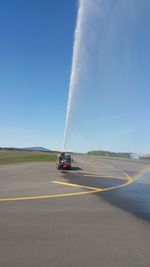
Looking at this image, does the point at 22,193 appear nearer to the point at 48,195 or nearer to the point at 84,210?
the point at 48,195

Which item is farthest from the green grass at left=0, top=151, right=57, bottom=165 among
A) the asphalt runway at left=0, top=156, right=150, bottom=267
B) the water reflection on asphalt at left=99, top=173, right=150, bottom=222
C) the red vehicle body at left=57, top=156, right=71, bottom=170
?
the asphalt runway at left=0, top=156, right=150, bottom=267

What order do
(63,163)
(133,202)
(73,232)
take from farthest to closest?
(63,163) → (133,202) → (73,232)

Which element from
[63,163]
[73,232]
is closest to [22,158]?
[63,163]

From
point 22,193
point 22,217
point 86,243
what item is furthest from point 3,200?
point 86,243

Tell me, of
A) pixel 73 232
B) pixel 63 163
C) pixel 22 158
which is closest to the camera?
pixel 73 232

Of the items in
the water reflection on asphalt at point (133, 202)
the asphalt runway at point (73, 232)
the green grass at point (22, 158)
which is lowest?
the asphalt runway at point (73, 232)

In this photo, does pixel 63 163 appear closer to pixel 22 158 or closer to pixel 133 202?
pixel 133 202

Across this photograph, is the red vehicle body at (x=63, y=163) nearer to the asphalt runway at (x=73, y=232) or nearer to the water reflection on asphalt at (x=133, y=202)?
the water reflection on asphalt at (x=133, y=202)

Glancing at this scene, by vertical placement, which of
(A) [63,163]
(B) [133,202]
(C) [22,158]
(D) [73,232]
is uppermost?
(C) [22,158]

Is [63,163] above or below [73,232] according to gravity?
above

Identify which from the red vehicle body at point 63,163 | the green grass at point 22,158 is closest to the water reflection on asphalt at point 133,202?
the red vehicle body at point 63,163

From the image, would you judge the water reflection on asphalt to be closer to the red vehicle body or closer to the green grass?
the red vehicle body

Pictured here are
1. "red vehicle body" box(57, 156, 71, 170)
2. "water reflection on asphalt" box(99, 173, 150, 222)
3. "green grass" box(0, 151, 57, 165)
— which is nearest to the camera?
"water reflection on asphalt" box(99, 173, 150, 222)

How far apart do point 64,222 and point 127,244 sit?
2.18m
